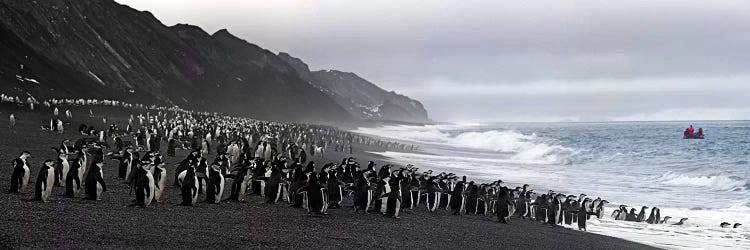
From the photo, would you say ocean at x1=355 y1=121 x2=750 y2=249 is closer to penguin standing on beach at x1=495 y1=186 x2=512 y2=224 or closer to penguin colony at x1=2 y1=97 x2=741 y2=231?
penguin colony at x1=2 y1=97 x2=741 y2=231

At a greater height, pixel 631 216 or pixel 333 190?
pixel 333 190

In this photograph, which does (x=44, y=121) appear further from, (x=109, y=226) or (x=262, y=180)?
(x=109, y=226)

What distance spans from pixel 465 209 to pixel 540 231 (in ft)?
10.2

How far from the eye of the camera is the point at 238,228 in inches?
455

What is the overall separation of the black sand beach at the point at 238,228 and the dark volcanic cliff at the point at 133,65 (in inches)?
Answer: 1688

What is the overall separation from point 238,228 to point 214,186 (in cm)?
311

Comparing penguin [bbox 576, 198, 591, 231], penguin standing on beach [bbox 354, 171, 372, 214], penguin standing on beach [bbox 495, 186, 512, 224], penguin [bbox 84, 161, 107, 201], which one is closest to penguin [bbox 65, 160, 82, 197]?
penguin [bbox 84, 161, 107, 201]

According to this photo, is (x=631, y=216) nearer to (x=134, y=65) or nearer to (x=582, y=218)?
(x=582, y=218)

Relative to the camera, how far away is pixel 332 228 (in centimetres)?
1264

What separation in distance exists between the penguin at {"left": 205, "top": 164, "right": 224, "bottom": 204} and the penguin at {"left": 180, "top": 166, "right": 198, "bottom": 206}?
499 millimetres

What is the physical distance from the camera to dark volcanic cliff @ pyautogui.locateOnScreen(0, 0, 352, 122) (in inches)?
2559

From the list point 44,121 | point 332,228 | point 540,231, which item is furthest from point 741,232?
point 44,121

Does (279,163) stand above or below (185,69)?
below

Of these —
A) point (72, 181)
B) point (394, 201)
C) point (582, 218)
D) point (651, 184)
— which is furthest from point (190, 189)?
point (651, 184)
